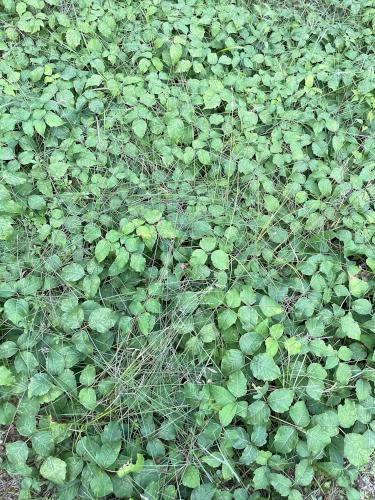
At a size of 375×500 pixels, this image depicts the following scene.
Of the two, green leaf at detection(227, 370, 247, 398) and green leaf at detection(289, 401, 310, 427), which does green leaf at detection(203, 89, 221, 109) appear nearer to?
green leaf at detection(227, 370, 247, 398)

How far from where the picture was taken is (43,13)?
2.75 meters

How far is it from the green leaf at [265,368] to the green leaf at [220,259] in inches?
17.1

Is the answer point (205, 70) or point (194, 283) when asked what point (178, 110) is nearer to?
point (205, 70)

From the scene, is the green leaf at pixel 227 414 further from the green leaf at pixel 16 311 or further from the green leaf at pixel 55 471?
the green leaf at pixel 16 311

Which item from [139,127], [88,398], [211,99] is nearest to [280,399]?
[88,398]

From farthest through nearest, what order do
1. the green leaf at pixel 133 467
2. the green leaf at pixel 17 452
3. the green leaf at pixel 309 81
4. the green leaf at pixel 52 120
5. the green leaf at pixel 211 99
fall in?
the green leaf at pixel 309 81 → the green leaf at pixel 211 99 → the green leaf at pixel 52 120 → the green leaf at pixel 17 452 → the green leaf at pixel 133 467

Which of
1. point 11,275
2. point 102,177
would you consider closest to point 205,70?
point 102,177

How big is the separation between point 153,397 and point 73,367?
1.19 ft

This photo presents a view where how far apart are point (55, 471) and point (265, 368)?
88 centimetres

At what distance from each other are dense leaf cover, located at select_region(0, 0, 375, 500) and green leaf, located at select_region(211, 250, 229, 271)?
0.12 ft

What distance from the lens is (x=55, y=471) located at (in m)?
1.70

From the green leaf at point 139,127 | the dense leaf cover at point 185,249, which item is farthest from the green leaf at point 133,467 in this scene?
the green leaf at point 139,127

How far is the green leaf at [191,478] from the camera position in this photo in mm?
1712

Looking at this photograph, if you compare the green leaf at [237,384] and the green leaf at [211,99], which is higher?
the green leaf at [211,99]
